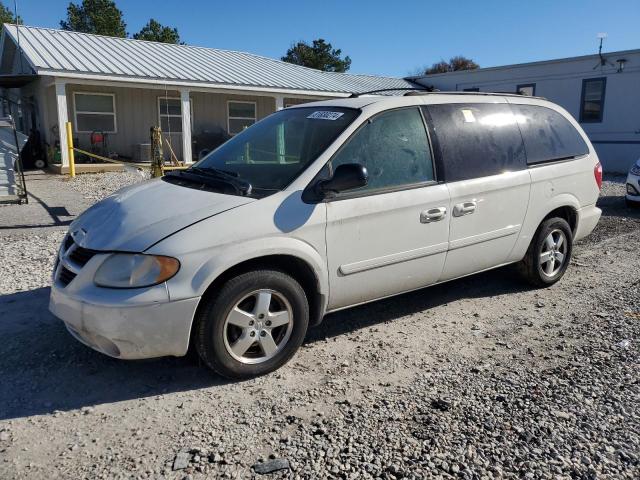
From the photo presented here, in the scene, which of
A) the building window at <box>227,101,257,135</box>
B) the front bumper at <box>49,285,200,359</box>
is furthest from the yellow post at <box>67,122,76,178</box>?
the front bumper at <box>49,285,200,359</box>


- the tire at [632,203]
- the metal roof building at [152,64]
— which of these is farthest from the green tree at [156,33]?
the tire at [632,203]

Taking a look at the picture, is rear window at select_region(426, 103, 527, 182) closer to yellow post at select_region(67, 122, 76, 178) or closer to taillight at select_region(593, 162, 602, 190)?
taillight at select_region(593, 162, 602, 190)

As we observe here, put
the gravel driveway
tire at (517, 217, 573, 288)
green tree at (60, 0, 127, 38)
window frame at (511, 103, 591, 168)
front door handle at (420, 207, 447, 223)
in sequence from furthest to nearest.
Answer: green tree at (60, 0, 127, 38), tire at (517, 217, 573, 288), window frame at (511, 103, 591, 168), front door handle at (420, 207, 447, 223), the gravel driveway

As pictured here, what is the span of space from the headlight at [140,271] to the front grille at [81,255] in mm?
232

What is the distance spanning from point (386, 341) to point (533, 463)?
1.60 metres

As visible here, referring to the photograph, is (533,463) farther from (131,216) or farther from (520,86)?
(520,86)

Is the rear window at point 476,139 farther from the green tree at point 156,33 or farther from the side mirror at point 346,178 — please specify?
the green tree at point 156,33

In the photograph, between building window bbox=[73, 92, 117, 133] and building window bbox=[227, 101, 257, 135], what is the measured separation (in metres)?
4.28

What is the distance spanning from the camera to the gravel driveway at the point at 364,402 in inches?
106

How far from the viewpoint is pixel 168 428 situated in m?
3.00

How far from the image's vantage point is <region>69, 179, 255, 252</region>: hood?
3219mm

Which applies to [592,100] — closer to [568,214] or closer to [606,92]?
[606,92]

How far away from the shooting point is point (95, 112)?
1789cm

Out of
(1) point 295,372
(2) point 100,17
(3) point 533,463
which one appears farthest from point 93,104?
(2) point 100,17
